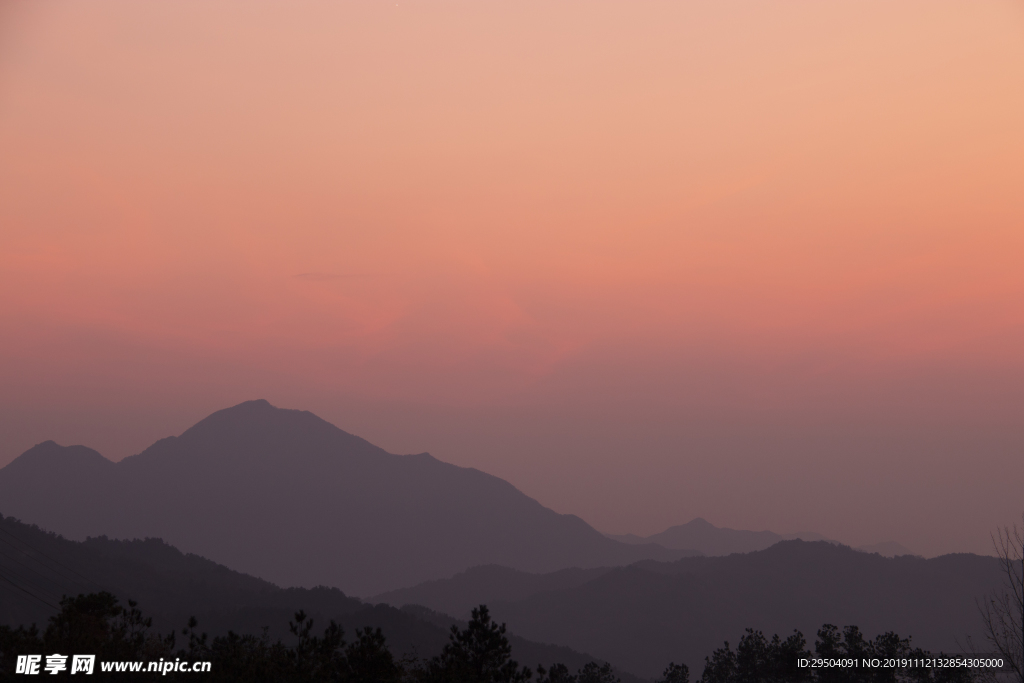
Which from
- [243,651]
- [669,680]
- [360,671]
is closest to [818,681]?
[669,680]

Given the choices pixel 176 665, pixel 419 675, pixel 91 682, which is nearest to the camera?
pixel 91 682

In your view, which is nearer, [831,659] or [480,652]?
[480,652]

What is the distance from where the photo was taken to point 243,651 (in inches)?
1759

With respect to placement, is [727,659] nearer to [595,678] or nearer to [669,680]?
[669,680]

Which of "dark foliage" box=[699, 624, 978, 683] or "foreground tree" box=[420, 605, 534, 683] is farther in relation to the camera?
"dark foliage" box=[699, 624, 978, 683]

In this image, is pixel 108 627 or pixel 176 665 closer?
pixel 176 665

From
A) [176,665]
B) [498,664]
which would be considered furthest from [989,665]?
[176,665]

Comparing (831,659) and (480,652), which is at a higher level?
(480,652)

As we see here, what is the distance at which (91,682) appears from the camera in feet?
132

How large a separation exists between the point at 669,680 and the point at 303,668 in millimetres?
76459

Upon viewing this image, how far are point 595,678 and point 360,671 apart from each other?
258 feet

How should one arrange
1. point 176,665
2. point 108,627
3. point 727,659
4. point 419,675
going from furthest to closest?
point 727,659 < point 419,675 < point 108,627 < point 176,665

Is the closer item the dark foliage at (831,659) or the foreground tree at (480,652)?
the foreground tree at (480,652)

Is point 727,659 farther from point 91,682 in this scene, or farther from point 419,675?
point 91,682
